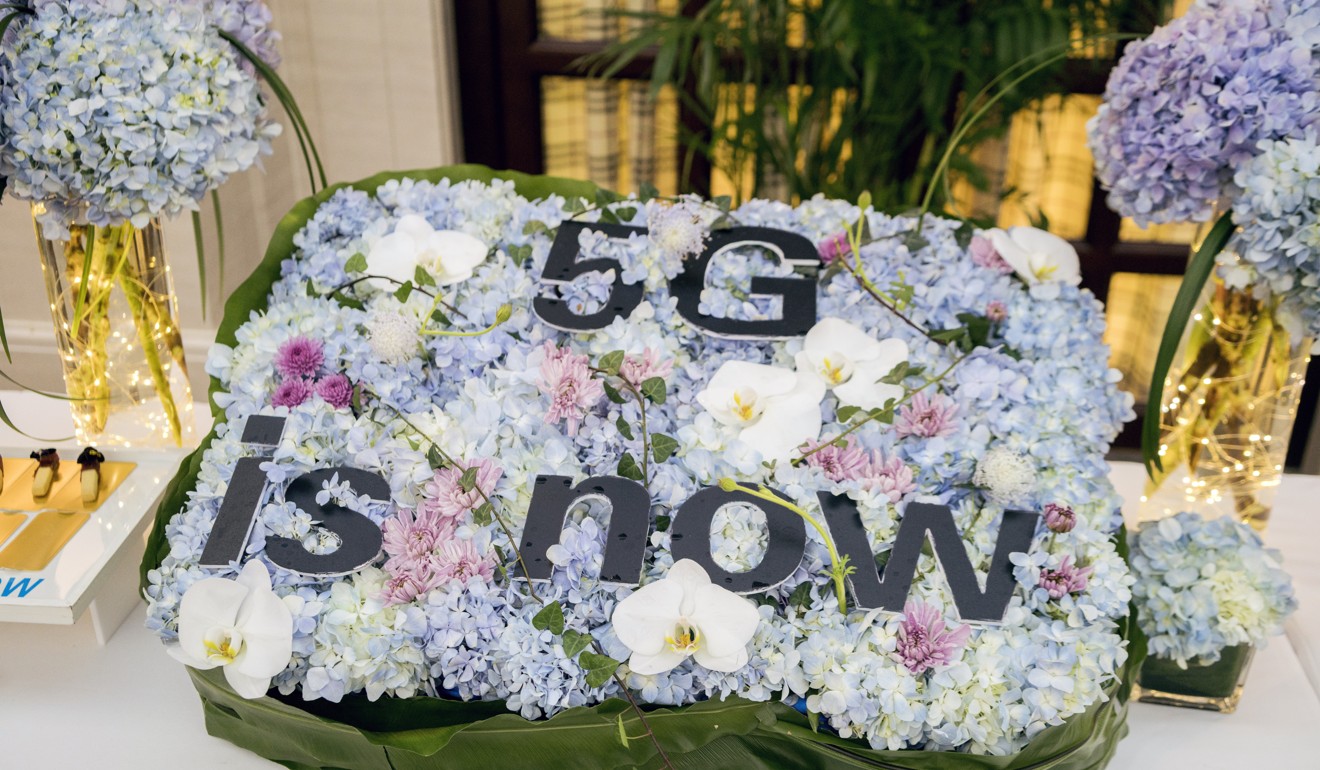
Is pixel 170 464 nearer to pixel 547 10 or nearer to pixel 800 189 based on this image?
pixel 800 189

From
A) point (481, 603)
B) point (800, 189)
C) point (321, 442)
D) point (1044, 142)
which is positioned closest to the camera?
point (481, 603)

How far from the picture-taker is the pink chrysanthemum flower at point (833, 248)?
0.97 m

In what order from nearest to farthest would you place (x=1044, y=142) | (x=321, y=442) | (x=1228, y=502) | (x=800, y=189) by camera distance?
1. (x=321, y=442)
2. (x=1228, y=502)
3. (x=800, y=189)
4. (x=1044, y=142)

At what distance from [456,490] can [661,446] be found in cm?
16

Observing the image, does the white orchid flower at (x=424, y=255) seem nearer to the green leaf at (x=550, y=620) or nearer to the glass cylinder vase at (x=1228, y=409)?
the green leaf at (x=550, y=620)

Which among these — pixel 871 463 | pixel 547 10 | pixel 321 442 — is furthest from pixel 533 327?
pixel 547 10

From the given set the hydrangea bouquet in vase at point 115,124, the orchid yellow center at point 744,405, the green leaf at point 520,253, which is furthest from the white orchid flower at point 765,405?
the hydrangea bouquet in vase at point 115,124

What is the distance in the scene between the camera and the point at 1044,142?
6.90 feet

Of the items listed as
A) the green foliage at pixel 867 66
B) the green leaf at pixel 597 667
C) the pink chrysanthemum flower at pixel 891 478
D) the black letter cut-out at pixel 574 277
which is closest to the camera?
the green leaf at pixel 597 667

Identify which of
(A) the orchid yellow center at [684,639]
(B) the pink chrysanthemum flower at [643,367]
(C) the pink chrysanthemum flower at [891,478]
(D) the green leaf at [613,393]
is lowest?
(A) the orchid yellow center at [684,639]

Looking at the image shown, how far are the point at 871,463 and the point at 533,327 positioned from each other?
313mm

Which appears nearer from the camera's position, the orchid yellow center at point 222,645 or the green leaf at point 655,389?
the orchid yellow center at point 222,645

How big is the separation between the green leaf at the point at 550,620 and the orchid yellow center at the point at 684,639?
73 millimetres

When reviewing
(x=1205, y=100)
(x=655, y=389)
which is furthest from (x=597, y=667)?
(x=1205, y=100)
